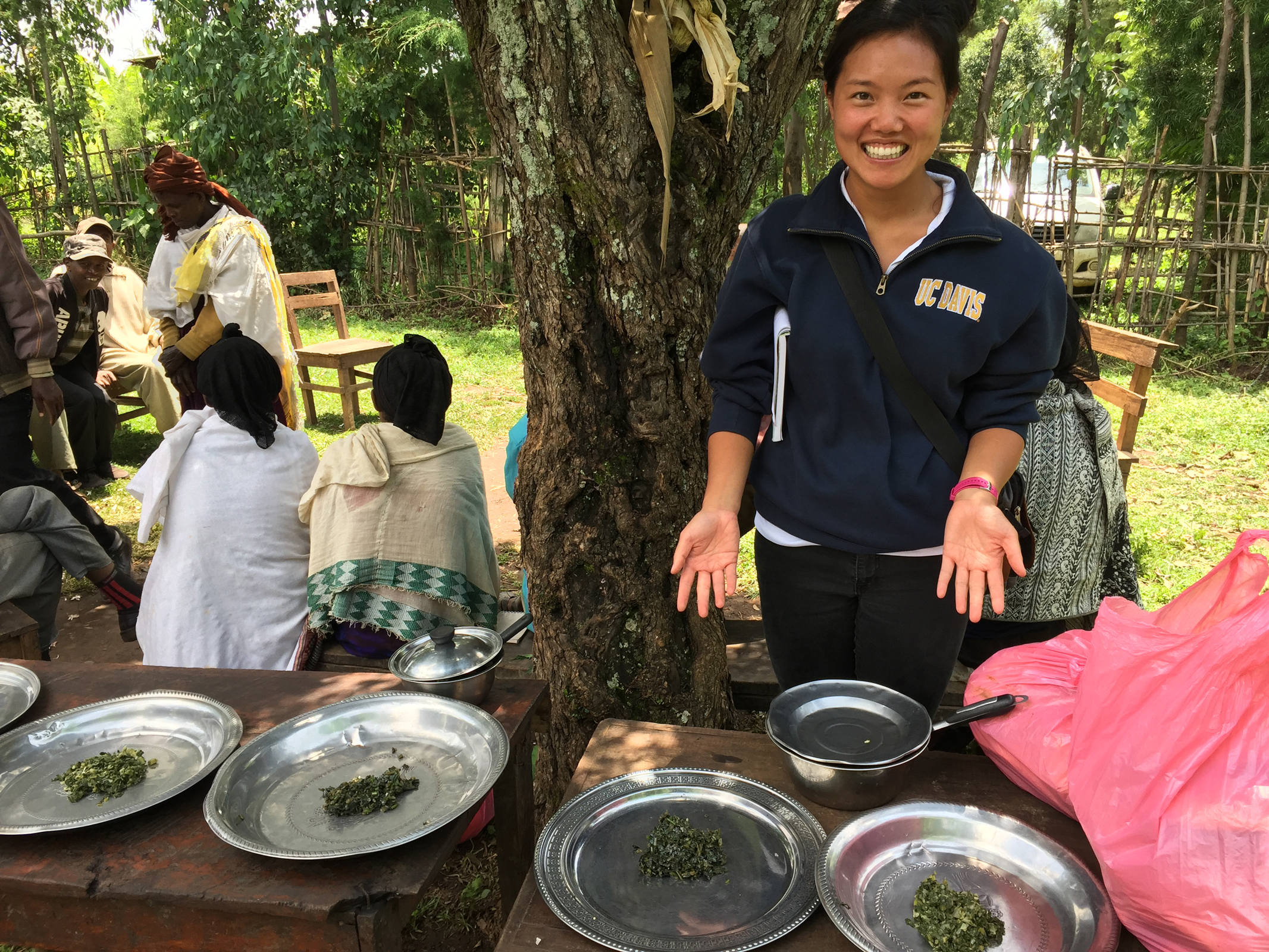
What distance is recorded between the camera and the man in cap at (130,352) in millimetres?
6477

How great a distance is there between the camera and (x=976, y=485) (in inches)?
60.9

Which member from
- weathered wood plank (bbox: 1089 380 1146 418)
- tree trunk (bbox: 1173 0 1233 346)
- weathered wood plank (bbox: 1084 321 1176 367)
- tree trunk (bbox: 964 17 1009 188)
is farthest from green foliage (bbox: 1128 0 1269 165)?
weathered wood plank (bbox: 1089 380 1146 418)

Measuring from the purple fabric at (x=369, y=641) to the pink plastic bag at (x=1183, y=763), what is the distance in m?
1.92

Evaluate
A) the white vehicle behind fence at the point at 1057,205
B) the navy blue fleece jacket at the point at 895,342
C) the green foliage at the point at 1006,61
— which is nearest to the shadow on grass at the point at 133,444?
the navy blue fleece jacket at the point at 895,342

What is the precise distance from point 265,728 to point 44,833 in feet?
1.33

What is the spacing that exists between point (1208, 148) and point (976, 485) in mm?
8718

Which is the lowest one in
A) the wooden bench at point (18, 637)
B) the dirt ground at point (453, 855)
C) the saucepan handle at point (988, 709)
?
the dirt ground at point (453, 855)

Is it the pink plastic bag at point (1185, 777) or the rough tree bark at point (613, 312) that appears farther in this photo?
the rough tree bark at point (613, 312)

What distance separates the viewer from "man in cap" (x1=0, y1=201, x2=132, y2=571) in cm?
439

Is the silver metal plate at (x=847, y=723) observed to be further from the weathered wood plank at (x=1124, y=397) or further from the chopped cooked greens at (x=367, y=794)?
the weathered wood plank at (x=1124, y=397)

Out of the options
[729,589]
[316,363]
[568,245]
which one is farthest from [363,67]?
[729,589]

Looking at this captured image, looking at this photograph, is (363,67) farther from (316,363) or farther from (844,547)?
(844,547)

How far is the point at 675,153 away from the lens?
2.00m

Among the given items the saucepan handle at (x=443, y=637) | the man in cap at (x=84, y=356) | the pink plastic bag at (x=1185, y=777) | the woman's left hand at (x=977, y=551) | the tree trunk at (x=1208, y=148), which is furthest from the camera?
the tree trunk at (x=1208, y=148)
